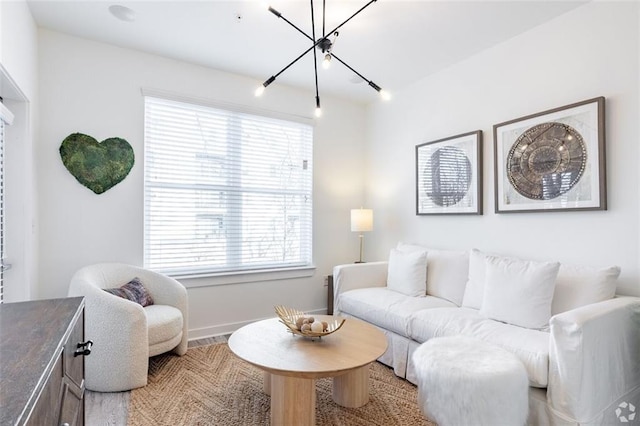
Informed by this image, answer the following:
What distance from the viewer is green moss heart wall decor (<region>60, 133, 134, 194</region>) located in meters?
2.87

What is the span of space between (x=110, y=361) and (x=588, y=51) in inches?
155

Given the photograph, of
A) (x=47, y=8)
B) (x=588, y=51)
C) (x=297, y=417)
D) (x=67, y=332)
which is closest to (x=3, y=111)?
(x=47, y=8)

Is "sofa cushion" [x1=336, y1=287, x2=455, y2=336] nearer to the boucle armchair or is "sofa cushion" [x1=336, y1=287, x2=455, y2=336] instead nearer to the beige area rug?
the beige area rug

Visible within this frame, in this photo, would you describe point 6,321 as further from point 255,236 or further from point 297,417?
point 255,236

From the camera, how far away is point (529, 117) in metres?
2.71

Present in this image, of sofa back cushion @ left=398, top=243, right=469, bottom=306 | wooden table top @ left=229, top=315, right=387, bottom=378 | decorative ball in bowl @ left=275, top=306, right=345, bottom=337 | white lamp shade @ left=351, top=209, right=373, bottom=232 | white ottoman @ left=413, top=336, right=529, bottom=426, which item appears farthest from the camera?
white lamp shade @ left=351, top=209, right=373, bottom=232

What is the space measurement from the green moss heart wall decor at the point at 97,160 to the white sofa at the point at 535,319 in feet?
7.40

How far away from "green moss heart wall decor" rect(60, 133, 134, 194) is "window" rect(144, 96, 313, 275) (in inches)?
8.5

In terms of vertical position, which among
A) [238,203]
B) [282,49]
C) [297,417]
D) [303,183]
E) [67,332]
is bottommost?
[297,417]

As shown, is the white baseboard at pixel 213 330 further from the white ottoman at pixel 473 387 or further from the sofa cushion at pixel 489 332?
the white ottoman at pixel 473 387

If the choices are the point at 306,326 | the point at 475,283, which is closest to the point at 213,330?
the point at 306,326

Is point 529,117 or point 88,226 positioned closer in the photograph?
point 529,117

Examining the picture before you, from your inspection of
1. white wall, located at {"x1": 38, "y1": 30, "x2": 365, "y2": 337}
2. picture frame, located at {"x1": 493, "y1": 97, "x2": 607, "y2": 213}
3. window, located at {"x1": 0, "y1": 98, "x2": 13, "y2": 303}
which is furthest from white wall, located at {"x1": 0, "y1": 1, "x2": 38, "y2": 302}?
picture frame, located at {"x1": 493, "y1": 97, "x2": 607, "y2": 213}

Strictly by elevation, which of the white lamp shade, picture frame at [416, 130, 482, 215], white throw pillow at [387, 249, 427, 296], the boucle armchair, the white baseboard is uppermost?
picture frame at [416, 130, 482, 215]
